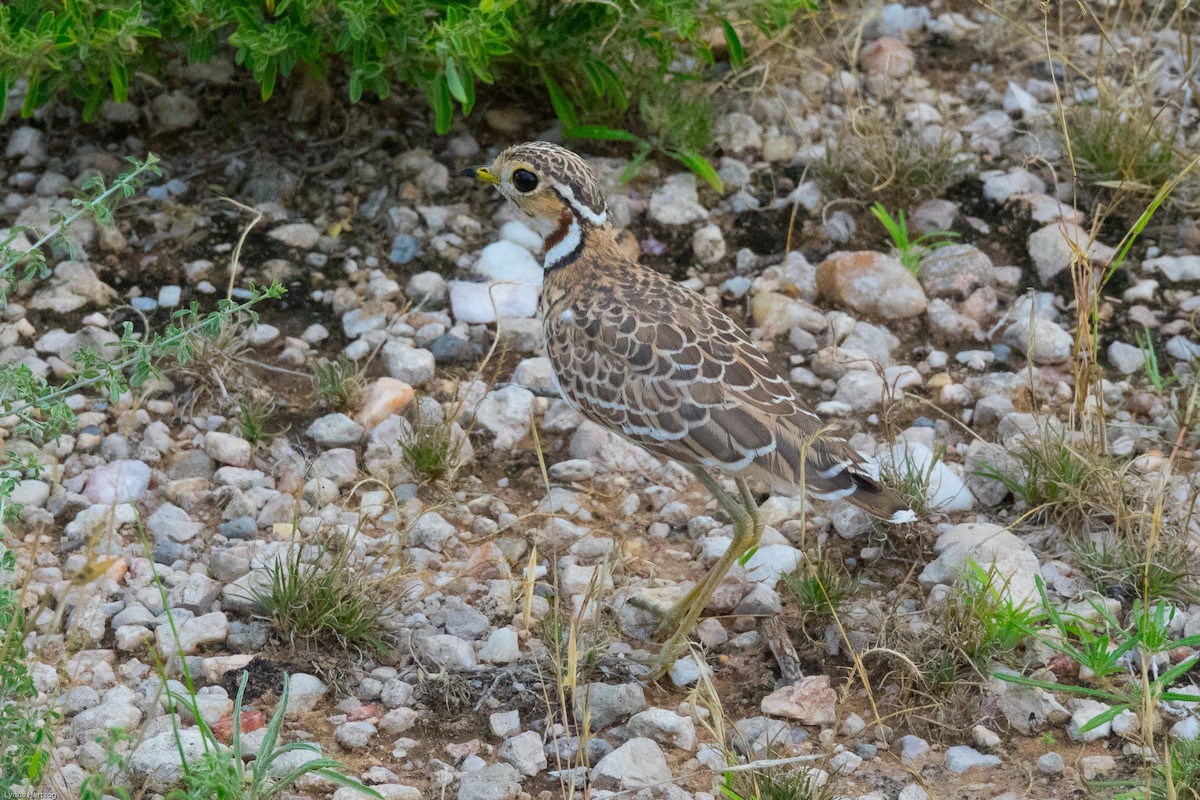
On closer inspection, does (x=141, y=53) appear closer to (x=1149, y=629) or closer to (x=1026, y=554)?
(x=1026, y=554)

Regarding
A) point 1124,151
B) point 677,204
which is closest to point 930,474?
point 677,204

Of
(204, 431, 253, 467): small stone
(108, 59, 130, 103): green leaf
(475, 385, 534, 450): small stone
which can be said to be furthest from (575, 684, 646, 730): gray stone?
(108, 59, 130, 103): green leaf

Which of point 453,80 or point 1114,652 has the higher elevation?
point 453,80

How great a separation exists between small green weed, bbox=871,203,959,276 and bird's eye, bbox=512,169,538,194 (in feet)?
5.15

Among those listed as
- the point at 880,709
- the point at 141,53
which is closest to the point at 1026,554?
the point at 880,709

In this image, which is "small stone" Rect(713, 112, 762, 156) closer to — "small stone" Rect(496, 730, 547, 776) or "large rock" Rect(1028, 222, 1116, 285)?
"large rock" Rect(1028, 222, 1116, 285)

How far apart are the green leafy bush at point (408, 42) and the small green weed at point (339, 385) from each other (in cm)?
98

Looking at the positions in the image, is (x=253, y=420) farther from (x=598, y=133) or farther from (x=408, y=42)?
(x=598, y=133)

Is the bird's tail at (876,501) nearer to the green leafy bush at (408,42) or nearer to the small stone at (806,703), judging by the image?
the small stone at (806,703)

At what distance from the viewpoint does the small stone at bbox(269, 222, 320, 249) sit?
211 inches

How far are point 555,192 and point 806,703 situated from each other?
1.81m

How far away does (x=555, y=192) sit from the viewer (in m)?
4.43

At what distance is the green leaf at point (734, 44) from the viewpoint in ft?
17.5

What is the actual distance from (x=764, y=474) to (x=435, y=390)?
59.5 inches
